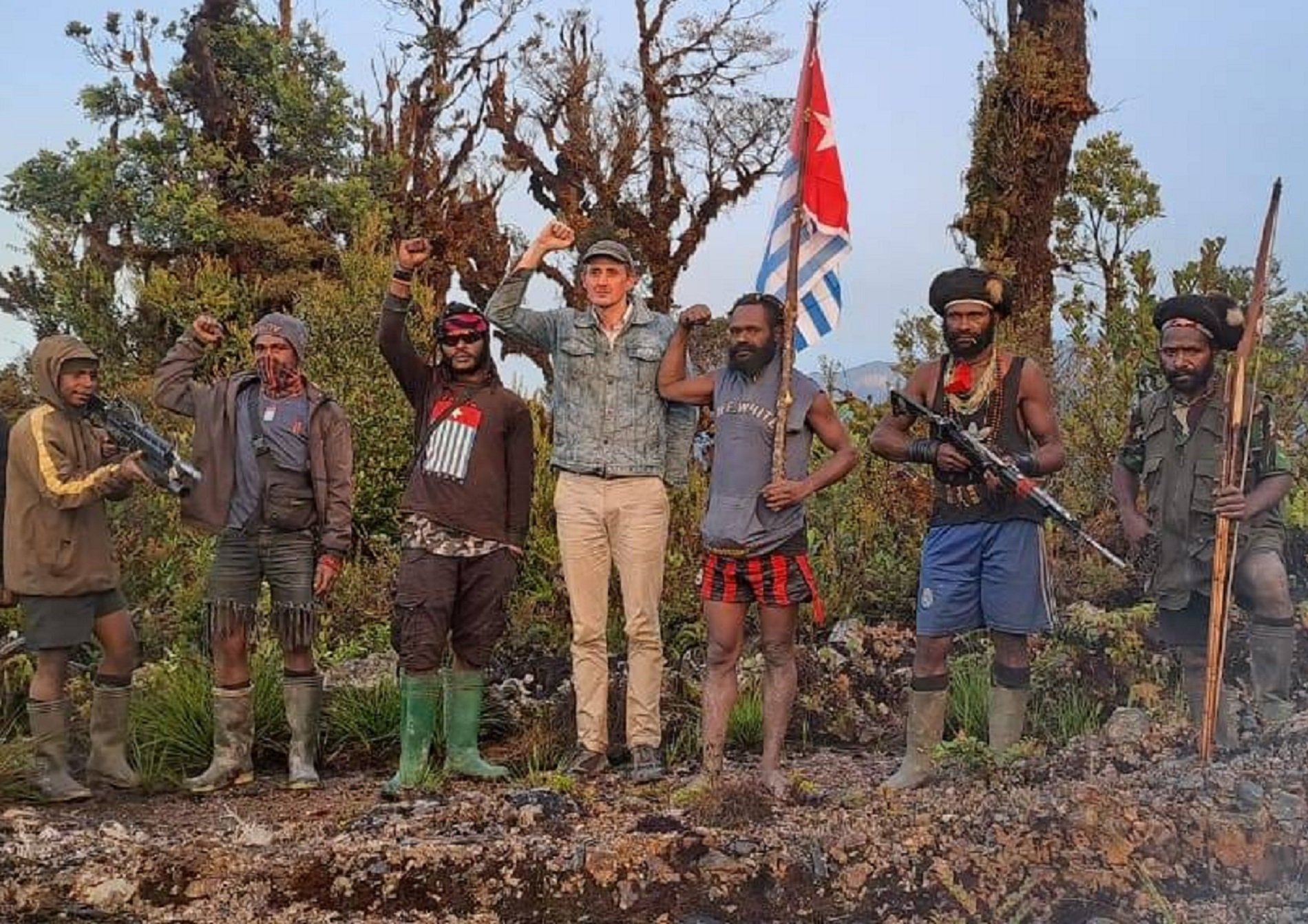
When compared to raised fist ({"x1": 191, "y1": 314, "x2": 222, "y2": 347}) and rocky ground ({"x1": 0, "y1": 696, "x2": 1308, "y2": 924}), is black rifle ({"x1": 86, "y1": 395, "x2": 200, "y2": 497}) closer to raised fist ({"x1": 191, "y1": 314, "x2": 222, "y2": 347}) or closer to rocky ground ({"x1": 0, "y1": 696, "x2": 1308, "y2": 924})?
raised fist ({"x1": 191, "y1": 314, "x2": 222, "y2": 347})

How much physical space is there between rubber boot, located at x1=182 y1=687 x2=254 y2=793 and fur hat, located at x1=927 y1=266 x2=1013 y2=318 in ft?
11.1

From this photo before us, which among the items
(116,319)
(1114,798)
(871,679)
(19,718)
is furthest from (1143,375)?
(116,319)

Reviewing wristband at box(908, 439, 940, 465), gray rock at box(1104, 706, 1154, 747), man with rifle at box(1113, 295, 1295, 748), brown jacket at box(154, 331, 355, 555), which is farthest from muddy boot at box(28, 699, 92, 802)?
man with rifle at box(1113, 295, 1295, 748)

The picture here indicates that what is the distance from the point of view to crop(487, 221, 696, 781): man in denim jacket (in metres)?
5.84

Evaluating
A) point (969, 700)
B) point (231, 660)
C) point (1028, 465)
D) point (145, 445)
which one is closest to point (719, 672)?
point (1028, 465)

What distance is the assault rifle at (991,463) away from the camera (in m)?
5.22

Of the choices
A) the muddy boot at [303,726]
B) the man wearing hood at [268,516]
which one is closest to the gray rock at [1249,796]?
the man wearing hood at [268,516]

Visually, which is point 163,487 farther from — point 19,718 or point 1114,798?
point 1114,798

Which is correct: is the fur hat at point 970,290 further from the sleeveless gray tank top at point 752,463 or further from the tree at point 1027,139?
the tree at point 1027,139

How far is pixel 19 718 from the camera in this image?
23.1 ft

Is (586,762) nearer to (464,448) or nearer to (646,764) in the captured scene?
(646,764)

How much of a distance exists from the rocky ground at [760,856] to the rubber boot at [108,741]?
2.41ft

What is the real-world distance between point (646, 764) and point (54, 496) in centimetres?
272

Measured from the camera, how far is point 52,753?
6.00 m
